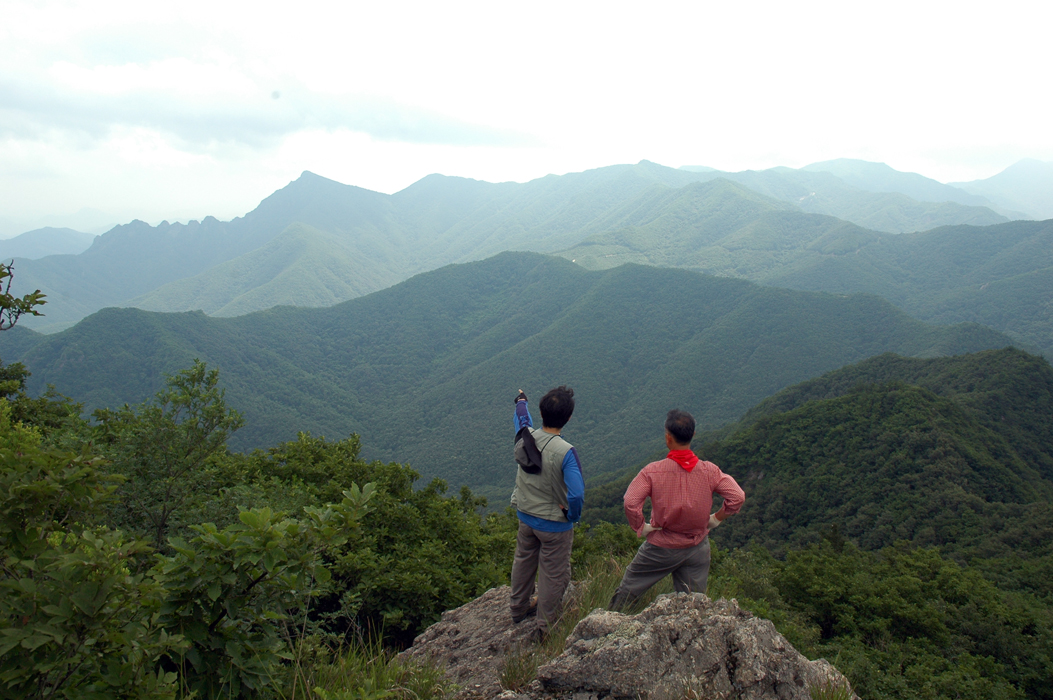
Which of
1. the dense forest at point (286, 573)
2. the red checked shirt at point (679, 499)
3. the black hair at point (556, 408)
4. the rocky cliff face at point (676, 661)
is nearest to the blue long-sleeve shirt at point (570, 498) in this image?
the black hair at point (556, 408)

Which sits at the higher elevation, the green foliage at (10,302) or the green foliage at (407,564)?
the green foliage at (10,302)

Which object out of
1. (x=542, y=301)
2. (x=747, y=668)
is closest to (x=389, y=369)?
(x=542, y=301)

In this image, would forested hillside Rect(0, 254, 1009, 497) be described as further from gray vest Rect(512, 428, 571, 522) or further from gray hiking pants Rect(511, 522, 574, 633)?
gray vest Rect(512, 428, 571, 522)

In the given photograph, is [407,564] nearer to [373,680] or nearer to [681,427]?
[373,680]

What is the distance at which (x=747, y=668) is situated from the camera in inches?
145

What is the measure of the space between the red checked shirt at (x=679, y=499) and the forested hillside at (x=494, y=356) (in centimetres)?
7255

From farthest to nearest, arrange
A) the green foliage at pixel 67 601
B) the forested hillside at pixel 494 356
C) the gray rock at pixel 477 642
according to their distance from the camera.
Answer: the forested hillside at pixel 494 356 → the gray rock at pixel 477 642 → the green foliage at pixel 67 601

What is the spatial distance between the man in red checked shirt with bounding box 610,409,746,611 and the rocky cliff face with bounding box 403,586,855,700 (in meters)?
0.69

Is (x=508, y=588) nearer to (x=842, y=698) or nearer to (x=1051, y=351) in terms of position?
(x=842, y=698)

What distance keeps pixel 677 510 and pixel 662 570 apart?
61cm

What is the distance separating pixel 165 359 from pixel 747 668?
119405 mm

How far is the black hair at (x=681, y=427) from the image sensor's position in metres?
4.88

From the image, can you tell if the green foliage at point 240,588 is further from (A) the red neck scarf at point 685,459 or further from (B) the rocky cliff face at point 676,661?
(A) the red neck scarf at point 685,459

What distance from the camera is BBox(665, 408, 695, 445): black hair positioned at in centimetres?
488
